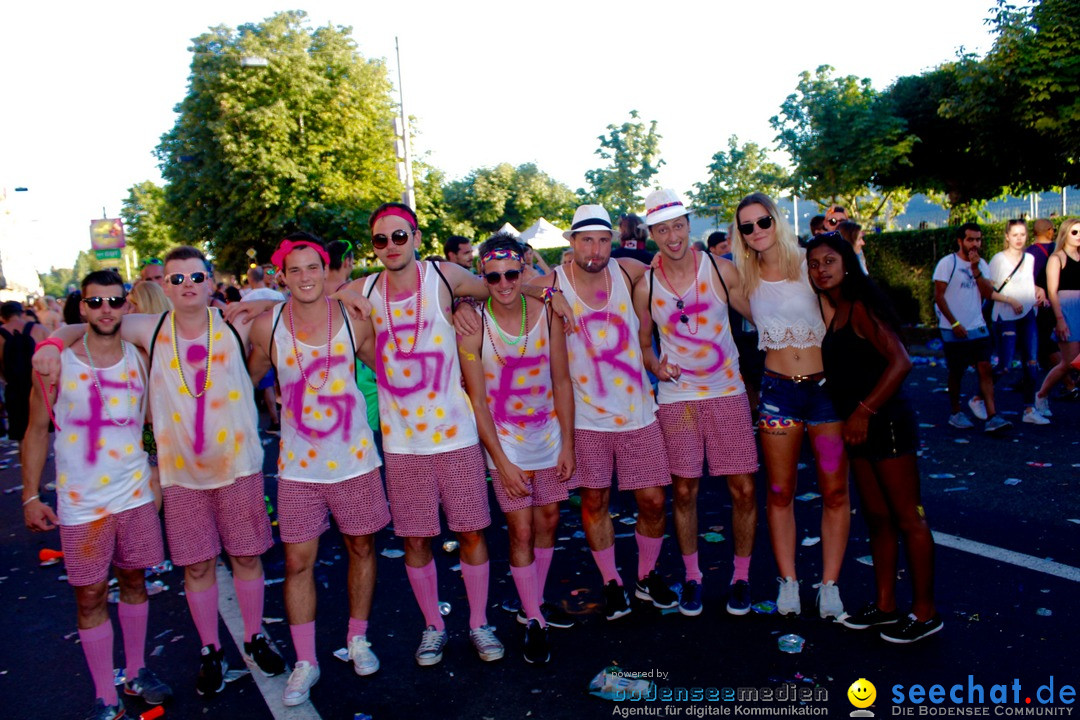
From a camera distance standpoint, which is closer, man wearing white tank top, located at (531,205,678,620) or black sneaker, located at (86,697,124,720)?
black sneaker, located at (86,697,124,720)

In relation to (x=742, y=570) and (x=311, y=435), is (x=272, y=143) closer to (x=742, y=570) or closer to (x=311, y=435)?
(x=311, y=435)

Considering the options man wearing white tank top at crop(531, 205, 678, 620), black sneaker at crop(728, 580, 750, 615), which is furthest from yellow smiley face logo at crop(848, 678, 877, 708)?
man wearing white tank top at crop(531, 205, 678, 620)

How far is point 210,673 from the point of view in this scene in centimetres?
413

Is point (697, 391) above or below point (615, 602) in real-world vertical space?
above

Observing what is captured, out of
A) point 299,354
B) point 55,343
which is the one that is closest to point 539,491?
point 299,354

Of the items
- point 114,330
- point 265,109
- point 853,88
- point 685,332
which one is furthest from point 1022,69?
point 265,109

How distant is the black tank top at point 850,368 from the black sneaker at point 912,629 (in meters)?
1.01

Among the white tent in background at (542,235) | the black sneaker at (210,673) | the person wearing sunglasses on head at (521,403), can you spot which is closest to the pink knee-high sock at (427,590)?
the person wearing sunglasses on head at (521,403)

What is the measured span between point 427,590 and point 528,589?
522mm

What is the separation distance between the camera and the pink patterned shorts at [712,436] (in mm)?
4512

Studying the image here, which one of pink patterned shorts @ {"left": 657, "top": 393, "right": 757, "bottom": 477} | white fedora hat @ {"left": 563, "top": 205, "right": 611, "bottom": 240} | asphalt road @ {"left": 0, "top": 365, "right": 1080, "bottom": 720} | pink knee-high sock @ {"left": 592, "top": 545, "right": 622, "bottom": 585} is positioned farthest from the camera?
pink knee-high sock @ {"left": 592, "top": 545, "right": 622, "bottom": 585}

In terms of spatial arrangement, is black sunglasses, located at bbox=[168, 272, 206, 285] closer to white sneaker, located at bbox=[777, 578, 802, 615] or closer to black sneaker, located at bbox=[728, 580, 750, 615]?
black sneaker, located at bbox=[728, 580, 750, 615]

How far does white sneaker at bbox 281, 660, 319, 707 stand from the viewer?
12.9ft

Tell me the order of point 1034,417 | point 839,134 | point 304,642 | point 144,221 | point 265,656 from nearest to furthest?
point 304,642 < point 265,656 < point 1034,417 < point 839,134 < point 144,221
